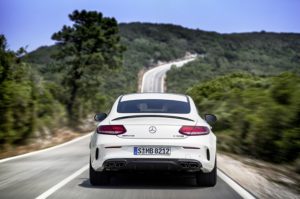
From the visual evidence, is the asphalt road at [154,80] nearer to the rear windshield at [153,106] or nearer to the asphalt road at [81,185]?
the asphalt road at [81,185]

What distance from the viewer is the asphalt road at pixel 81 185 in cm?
781

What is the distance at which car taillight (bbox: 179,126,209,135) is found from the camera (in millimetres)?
8175

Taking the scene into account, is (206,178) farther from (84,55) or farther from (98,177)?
(84,55)

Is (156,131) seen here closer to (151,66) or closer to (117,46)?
(117,46)

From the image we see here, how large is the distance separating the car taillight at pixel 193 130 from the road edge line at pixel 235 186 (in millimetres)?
1027

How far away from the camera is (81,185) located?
8.75 metres

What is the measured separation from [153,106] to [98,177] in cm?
157

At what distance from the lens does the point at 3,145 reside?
1738cm

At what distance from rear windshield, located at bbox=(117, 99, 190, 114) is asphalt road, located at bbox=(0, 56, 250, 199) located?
1126 mm

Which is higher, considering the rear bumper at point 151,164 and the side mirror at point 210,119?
the side mirror at point 210,119

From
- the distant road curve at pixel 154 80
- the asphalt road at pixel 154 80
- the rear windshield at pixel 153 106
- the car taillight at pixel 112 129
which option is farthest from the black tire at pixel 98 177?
the asphalt road at pixel 154 80

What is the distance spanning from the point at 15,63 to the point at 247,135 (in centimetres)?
1103

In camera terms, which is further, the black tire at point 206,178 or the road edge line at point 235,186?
the black tire at point 206,178

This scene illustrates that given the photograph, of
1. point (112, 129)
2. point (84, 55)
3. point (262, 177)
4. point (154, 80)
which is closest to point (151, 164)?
point (112, 129)
